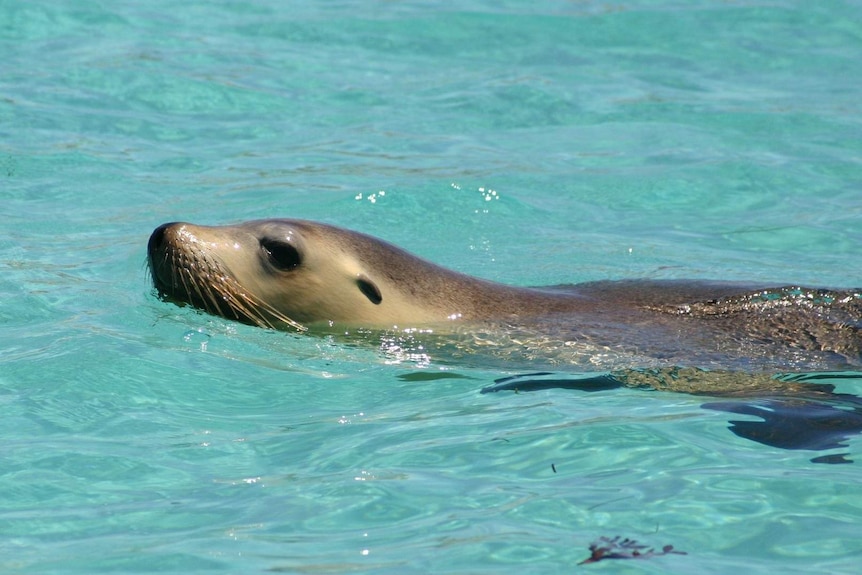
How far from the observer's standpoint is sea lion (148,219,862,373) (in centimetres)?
593

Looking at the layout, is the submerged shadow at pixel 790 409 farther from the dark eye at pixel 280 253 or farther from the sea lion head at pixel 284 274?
the dark eye at pixel 280 253

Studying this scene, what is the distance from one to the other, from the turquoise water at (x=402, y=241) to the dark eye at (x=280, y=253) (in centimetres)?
33

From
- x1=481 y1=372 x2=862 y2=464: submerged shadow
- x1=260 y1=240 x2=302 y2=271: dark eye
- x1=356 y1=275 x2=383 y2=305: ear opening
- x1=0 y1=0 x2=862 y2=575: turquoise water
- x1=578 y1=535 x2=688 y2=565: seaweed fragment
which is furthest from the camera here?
x1=356 y1=275 x2=383 y2=305: ear opening

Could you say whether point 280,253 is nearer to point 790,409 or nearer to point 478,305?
point 478,305

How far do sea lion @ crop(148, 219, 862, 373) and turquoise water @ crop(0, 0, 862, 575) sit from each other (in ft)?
0.72

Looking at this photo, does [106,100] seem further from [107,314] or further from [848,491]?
[848,491]

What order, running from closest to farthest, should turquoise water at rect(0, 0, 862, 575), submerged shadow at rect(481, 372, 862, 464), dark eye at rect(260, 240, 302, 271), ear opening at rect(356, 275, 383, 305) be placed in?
turquoise water at rect(0, 0, 862, 575) < submerged shadow at rect(481, 372, 862, 464) < dark eye at rect(260, 240, 302, 271) < ear opening at rect(356, 275, 383, 305)

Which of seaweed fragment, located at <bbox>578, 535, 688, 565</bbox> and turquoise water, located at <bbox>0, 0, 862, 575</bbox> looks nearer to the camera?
seaweed fragment, located at <bbox>578, 535, 688, 565</bbox>

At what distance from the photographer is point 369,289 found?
6262 mm

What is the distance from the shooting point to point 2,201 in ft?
28.1

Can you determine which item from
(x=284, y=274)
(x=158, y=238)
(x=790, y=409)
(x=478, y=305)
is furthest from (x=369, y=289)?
(x=790, y=409)

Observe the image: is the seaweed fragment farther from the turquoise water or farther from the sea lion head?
the sea lion head

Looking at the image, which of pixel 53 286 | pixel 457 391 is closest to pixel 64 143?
pixel 53 286

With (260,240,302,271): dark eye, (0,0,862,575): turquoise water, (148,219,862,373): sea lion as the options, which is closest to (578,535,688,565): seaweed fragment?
(0,0,862,575): turquoise water
